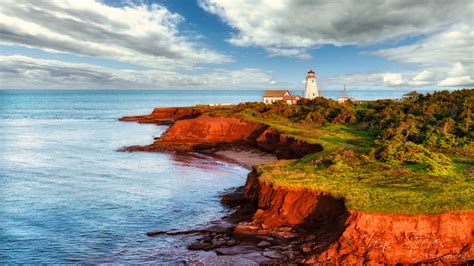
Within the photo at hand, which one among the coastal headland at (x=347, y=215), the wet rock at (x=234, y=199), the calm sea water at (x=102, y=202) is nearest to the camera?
the coastal headland at (x=347, y=215)

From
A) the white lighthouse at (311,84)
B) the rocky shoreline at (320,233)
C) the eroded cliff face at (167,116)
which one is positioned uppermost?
the white lighthouse at (311,84)

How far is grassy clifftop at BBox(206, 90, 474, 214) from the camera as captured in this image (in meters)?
13.1

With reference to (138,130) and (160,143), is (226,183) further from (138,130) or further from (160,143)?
(138,130)

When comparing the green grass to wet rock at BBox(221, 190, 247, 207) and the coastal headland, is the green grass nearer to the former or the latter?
the coastal headland

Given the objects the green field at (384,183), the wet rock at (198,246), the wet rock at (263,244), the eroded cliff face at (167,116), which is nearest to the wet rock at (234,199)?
the green field at (384,183)

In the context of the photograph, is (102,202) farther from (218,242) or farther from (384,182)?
(384,182)

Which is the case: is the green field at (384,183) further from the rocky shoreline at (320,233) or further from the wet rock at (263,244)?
the wet rock at (263,244)

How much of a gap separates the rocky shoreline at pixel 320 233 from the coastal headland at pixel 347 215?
0.03m

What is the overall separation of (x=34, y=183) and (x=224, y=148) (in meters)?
20.9

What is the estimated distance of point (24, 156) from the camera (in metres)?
37.1

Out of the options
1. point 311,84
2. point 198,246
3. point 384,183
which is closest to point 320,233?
point 384,183

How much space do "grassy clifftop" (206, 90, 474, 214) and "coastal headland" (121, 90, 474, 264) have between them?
50mm

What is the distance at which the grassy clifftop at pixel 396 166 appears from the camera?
1313 cm

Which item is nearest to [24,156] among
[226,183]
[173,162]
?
[173,162]
